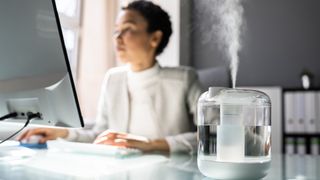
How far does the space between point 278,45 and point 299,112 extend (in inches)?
27.0

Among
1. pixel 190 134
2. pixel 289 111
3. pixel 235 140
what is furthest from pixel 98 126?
pixel 289 111

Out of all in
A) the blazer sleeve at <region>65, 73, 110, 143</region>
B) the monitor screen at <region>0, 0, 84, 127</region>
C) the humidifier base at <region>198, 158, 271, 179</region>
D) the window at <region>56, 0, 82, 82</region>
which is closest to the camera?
the humidifier base at <region>198, 158, 271, 179</region>

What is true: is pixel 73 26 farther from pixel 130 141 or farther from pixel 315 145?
pixel 315 145

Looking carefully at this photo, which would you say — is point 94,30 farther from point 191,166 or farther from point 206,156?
point 206,156

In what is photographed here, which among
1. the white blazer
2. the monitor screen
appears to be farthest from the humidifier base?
the white blazer

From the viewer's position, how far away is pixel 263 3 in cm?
293

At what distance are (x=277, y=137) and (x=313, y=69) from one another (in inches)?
27.5

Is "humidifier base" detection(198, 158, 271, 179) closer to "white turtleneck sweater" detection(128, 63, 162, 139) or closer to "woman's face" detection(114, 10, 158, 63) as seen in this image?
"white turtleneck sweater" detection(128, 63, 162, 139)

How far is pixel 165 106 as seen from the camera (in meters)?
1.70

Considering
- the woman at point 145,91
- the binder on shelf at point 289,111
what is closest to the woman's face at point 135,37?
the woman at point 145,91

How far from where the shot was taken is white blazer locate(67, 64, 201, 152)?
167cm

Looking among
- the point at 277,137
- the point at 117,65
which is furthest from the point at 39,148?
the point at 277,137

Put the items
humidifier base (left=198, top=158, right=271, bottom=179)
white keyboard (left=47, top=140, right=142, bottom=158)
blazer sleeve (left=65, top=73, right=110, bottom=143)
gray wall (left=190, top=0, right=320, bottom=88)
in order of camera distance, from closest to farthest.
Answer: humidifier base (left=198, top=158, right=271, bottom=179)
white keyboard (left=47, top=140, right=142, bottom=158)
blazer sleeve (left=65, top=73, right=110, bottom=143)
gray wall (left=190, top=0, right=320, bottom=88)

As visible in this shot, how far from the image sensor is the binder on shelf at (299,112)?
95.4 inches
